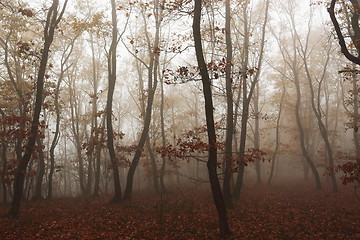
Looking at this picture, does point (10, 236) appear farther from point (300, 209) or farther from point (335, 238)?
point (300, 209)

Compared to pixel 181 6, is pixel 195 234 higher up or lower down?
lower down

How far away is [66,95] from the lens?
26.5 metres

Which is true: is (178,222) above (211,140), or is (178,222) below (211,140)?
below

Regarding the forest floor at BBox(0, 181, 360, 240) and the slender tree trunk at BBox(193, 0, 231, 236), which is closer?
the slender tree trunk at BBox(193, 0, 231, 236)

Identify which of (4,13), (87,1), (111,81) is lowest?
(111,81)

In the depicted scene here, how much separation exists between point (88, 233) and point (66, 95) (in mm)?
21316

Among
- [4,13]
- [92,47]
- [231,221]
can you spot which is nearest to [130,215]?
[231,221]

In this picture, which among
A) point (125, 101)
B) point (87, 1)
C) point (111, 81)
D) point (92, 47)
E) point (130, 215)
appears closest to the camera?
point (130, 215)

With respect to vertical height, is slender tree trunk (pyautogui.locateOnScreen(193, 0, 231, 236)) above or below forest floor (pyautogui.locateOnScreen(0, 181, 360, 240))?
above

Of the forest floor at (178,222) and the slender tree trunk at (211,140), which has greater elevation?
the slender tree trunk at (211,140)

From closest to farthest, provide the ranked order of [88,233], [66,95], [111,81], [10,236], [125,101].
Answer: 1. [10,236]
2. [88,233]
3. [111,81]
4. [66,95]
5. [125,101]

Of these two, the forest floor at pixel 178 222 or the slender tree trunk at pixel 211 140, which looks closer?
the slender tree trunk at pixel 211 140

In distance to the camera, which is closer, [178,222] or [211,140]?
[211,140]

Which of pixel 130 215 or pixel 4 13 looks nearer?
pixel 130 215
